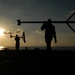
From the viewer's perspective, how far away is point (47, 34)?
49.5 feet
